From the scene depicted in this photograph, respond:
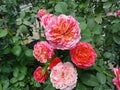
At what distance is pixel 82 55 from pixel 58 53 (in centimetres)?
12

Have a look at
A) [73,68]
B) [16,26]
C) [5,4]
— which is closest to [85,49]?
[73,68]

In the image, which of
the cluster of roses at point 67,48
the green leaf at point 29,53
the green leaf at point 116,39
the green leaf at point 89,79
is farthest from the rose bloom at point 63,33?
the green leaf at point 116,39

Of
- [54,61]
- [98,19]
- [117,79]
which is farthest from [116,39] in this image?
[54,61]

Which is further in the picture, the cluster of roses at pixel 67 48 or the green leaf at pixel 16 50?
the green leaf at pixel 16 50

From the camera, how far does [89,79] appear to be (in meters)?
1.22

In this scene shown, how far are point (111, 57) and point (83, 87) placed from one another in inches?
17.3

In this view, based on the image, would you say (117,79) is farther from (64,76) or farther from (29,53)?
(29,53)

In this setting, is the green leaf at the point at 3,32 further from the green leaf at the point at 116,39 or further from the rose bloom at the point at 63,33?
the green leaf at the point at 116,39

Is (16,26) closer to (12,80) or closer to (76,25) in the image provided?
(12,80)

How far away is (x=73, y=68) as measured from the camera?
1.18m

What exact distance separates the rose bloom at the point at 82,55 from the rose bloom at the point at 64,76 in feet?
0.11

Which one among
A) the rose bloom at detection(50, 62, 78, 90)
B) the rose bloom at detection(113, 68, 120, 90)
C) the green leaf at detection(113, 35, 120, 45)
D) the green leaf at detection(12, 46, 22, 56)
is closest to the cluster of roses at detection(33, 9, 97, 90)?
the rose bloom at detection(50, 62, 78, 90)

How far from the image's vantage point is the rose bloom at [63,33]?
1147 millimetres

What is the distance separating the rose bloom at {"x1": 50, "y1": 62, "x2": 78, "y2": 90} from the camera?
1.16m
